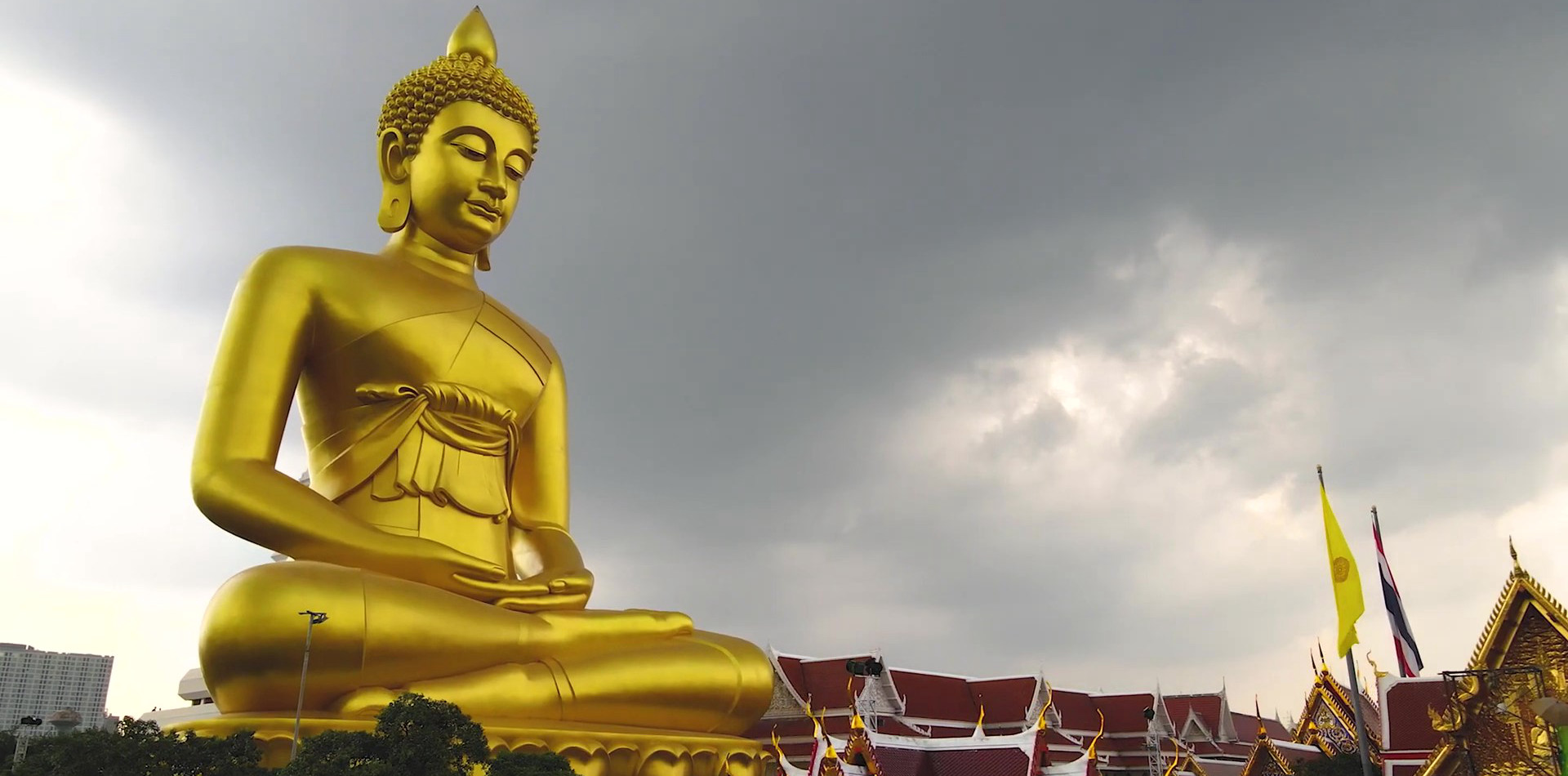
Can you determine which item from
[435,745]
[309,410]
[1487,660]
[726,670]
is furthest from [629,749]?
[1487,660]

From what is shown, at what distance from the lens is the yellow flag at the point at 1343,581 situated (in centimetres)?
1167

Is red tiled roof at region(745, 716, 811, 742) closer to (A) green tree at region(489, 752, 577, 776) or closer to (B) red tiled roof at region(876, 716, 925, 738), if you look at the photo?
(B) red tiled roof at region(876, 716, 925, 738)

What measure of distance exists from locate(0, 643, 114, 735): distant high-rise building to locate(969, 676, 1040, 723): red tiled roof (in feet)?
77.9

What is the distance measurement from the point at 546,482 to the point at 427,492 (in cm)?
127

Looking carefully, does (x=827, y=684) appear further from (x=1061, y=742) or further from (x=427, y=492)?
(x=427, y=492)

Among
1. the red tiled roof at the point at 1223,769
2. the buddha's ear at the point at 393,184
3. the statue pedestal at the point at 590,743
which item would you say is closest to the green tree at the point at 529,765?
the statue pedestal at the point at 590,743

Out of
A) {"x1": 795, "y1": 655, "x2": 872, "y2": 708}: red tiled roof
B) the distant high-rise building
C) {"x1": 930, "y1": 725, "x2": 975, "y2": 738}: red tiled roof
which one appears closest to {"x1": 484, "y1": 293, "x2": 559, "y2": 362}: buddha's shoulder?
{"x1": 795, "y1": 655, "x2": 872, "y2": 708}: red tiled roof

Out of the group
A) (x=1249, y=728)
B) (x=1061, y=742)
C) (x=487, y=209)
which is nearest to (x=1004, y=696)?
(x=1061, y=742)

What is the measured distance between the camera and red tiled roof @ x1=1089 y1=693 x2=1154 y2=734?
3256 centimetres

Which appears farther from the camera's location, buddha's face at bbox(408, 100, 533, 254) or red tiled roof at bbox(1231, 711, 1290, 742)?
red tiled roof at bbox(1231, 711, 1290, 742)

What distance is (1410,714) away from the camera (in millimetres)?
15195

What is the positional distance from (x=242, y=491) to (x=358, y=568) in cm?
84

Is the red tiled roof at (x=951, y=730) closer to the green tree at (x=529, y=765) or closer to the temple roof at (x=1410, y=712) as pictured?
the temple roof at (x=1410, y=712)

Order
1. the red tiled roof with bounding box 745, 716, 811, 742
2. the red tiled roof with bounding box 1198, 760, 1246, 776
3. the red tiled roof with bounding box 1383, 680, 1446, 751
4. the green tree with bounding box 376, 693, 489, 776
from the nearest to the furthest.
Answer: the green tree with bounding box 376, 693, 489, 776
the red tiled roof with bounding box 1383, 680, 1446, 751
the red tiled roof with bounding box 745, 716, 811, 742
the red tiled roof with bounding box 1198, 760, 1246, 776
